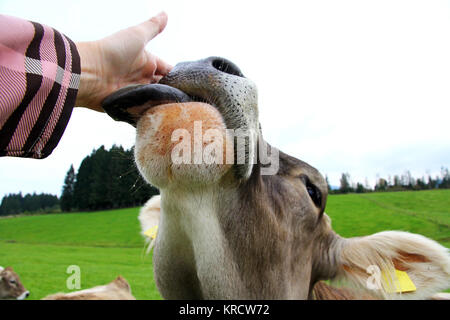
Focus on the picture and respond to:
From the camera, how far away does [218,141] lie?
64.8 inches

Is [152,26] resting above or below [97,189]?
above

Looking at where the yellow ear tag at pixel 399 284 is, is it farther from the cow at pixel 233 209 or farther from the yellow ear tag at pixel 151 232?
the yellow ear tag at pixel 151 232

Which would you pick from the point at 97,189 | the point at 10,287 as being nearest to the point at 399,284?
the point at 10,287

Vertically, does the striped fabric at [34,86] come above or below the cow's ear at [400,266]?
above

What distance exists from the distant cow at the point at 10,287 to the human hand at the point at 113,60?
1505cm

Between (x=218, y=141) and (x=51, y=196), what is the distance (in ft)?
300

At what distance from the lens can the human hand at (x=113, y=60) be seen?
1858mm

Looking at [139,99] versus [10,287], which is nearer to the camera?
[139,99]

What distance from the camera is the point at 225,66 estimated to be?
189 centimetres

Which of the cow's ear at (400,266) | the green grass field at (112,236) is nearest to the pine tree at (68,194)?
the green grass field at (112,236)

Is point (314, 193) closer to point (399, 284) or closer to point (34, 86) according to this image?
point (399, 284)

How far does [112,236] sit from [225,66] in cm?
3860
